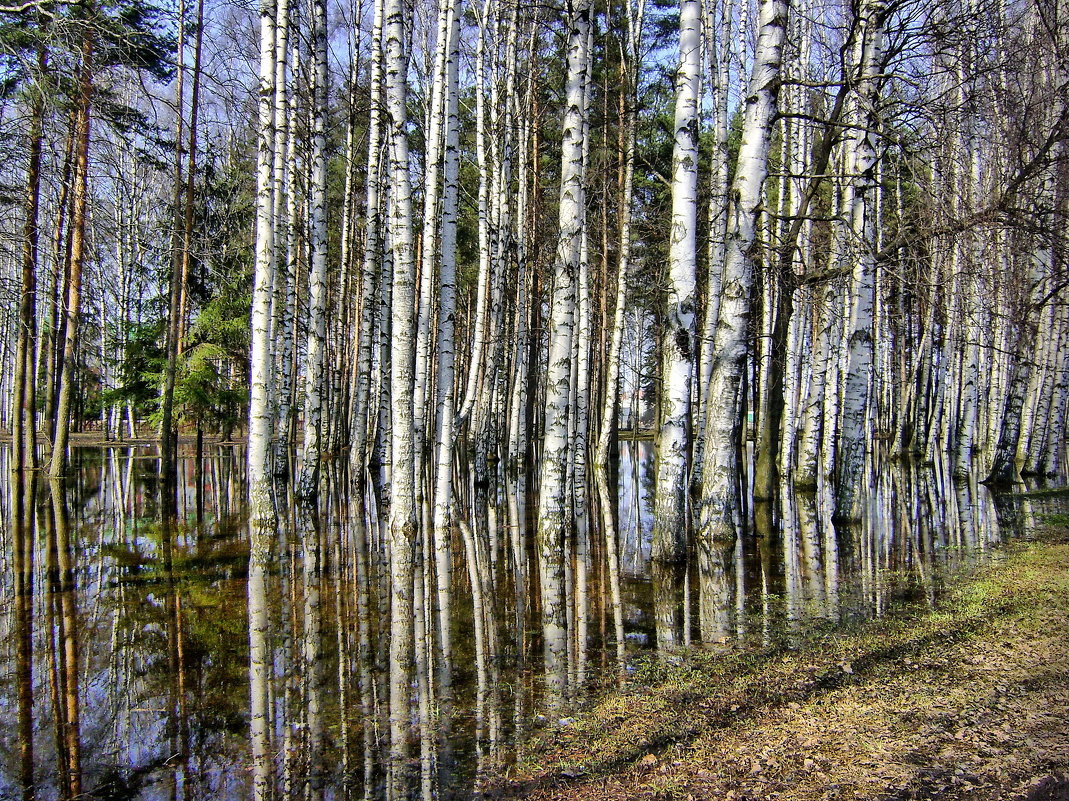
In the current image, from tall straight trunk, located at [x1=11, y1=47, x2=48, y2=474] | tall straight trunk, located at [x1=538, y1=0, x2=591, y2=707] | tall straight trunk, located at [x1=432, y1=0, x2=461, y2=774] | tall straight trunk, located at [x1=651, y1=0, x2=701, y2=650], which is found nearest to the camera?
tall straight trunk, located at [x1=651, y1=0, x2=701, y2=650]

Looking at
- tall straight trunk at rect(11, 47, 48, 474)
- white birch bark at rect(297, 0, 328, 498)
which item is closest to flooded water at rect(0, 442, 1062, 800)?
white birch bark at rect(297, 0, 328, 498)

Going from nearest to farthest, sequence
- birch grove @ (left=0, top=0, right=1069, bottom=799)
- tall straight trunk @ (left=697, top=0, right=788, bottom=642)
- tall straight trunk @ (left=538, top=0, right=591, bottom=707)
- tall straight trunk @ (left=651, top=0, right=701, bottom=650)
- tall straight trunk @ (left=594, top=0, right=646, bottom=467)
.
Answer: birch grove @ (left=0, top=0, right=1069, bottom=799), tall straight trunk @ (left=651, top=0, right=701, bottom=650), tall straight trunk @ (left=697, top=0, right=788, bottom=642), tall straight trunk @ (left=538, top=0, right=591, bottom=707), tall straight trunk @ (left=594, top=0, right=646, bottom=467)

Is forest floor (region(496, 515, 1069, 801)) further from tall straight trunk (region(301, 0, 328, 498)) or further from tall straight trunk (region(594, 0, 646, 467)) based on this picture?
tall straight trunk (region(594, 0, 646, 467))

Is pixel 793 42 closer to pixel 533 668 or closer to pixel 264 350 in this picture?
pixel 264 350

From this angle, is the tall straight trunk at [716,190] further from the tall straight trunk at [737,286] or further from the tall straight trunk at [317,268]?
the tall straight trunk at [317,268]

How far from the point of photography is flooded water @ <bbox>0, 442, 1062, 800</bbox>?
384cm

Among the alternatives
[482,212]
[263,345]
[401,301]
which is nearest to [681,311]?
[401,301]

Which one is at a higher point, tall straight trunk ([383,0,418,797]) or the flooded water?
tall straight trunk ([383,0,418,797])

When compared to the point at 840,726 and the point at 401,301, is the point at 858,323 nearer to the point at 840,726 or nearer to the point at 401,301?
the point at 401,301

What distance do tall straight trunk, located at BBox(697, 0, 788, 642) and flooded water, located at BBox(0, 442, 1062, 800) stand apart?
672mm

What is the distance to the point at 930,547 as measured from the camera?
355 inches

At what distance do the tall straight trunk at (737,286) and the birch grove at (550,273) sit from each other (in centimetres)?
4

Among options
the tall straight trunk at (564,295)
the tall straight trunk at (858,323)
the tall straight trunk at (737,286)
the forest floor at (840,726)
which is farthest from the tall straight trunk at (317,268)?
the forest floor at (840,726)

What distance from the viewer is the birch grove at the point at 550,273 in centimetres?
697
